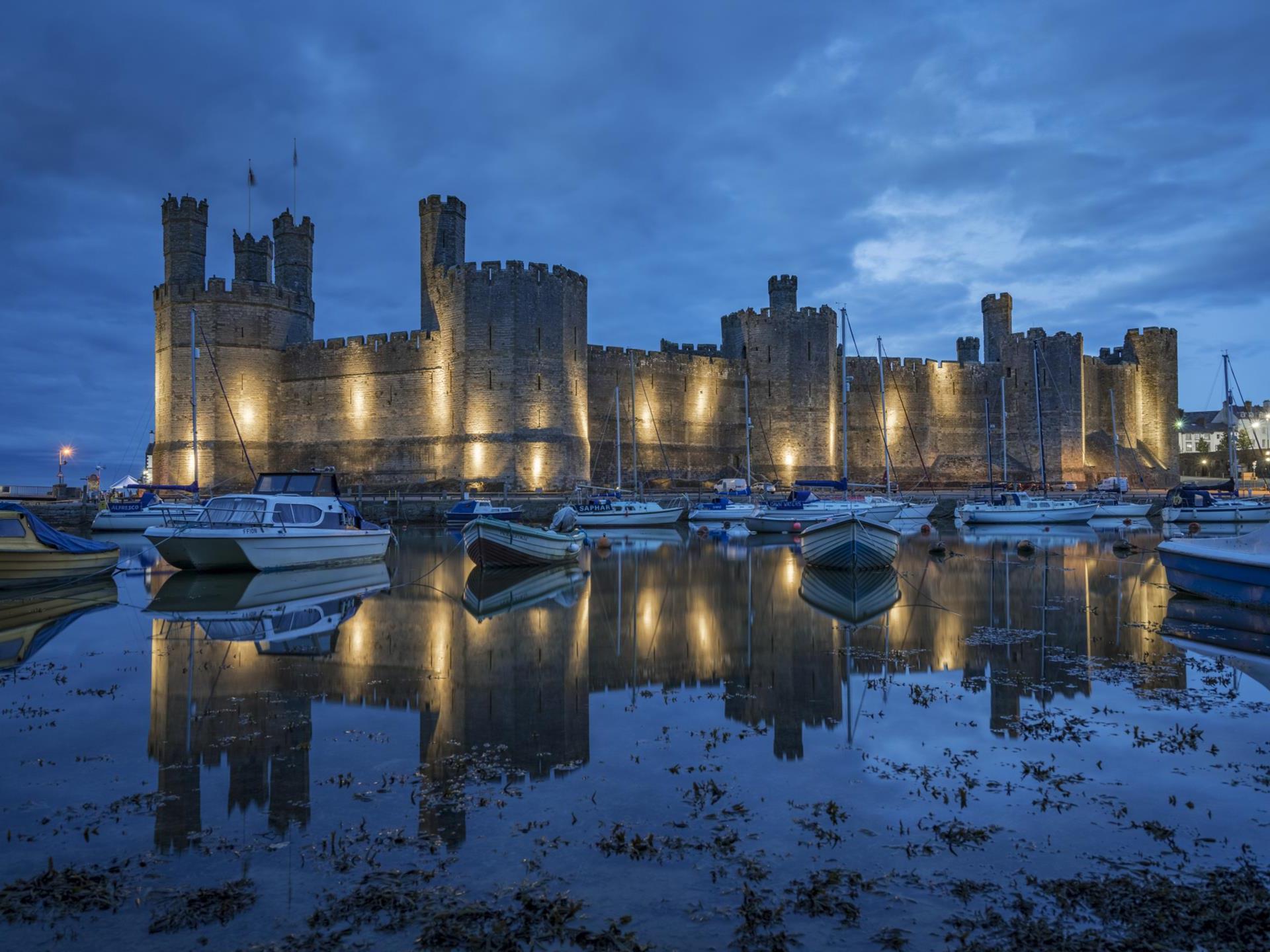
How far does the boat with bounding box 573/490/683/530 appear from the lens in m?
28.5

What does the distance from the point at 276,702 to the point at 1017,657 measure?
5.71 m

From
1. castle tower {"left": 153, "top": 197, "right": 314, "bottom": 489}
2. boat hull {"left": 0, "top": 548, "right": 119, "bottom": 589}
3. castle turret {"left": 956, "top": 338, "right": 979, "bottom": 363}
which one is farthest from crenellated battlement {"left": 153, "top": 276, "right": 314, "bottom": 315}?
castle turret {"left": 956, "top": 338, "right": 979, "bottom": 363}

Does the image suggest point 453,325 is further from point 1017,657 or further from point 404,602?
point 1017,657

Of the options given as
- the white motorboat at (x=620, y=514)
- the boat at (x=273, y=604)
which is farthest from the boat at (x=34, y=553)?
the white motorboat at (x=620, y=514)

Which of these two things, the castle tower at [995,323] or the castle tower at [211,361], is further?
the castle tower at [995,323]

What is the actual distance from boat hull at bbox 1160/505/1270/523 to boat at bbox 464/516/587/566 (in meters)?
20.6

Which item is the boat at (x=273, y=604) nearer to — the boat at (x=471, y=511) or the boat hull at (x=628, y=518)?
the boat at (x=471, y=511)

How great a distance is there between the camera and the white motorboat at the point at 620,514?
28.5 metres

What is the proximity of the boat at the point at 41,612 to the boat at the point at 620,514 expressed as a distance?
635 inches

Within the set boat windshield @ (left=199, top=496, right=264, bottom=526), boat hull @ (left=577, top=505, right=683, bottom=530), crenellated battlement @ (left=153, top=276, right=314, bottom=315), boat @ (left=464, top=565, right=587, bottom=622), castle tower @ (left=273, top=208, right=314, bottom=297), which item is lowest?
boat @ (left=464, top=565, right=587, bottom=622)

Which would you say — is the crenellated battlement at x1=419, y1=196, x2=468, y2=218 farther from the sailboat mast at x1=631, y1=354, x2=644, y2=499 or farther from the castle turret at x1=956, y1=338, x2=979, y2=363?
the castle turret at x1=956, y1=338, x2=979, y2=363

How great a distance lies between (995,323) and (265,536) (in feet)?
141

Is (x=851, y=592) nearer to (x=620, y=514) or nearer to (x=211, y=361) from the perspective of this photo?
(x=620, y=514)

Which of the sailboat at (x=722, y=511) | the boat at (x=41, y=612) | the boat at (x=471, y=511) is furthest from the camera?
the sailboat at (x=722, y=511)
